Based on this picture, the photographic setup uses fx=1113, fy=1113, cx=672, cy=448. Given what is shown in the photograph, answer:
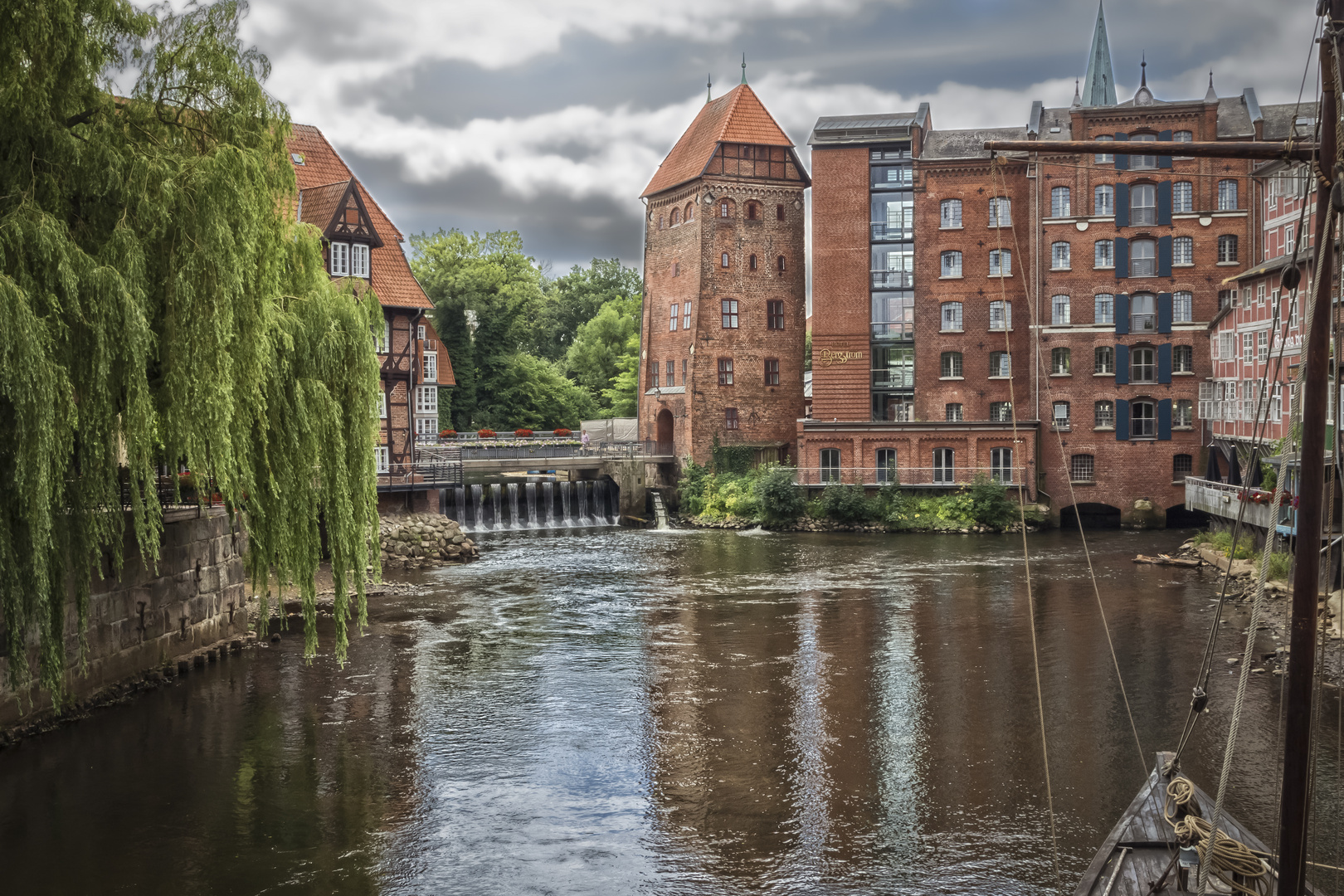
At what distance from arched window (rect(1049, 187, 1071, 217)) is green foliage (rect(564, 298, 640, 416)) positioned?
35653 mm

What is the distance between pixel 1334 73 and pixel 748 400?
145 ft

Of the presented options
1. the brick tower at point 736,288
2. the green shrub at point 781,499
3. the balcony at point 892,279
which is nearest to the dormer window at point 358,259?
the brick tower at point 736,288

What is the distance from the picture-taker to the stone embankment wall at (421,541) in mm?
34581

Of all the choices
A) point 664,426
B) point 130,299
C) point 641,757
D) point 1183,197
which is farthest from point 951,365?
point 130,299

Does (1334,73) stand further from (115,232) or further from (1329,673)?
(1329,673)

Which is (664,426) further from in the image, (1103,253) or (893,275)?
(1103,253)

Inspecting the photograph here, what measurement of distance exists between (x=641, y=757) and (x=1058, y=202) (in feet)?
123

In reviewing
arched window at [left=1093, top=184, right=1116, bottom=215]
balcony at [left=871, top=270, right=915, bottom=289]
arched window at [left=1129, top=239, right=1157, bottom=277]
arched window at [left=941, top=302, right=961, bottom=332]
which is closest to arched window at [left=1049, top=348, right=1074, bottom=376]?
arched window at [left=1129, top=239, right=1157, bottom=277]

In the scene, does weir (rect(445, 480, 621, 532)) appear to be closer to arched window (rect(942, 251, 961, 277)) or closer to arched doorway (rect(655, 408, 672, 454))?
arched doorway (rect(655, 408, 672, 454))

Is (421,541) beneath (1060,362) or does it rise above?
beneath

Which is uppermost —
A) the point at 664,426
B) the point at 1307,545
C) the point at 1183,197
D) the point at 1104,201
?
the point at 1104,201

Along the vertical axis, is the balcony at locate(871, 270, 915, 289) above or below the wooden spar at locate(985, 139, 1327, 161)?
above

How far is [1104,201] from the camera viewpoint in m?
45.6

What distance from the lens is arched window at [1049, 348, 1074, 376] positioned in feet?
151
